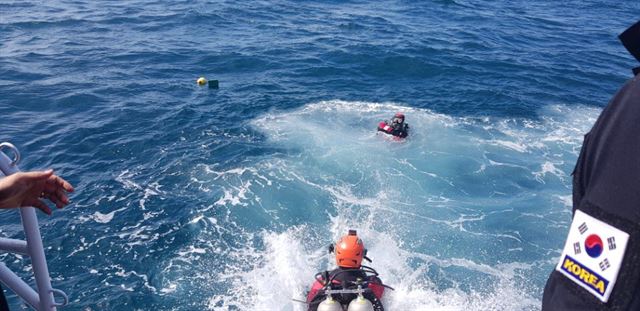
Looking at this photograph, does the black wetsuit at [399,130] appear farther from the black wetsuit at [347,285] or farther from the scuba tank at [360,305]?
the scuba tank at [360,305]

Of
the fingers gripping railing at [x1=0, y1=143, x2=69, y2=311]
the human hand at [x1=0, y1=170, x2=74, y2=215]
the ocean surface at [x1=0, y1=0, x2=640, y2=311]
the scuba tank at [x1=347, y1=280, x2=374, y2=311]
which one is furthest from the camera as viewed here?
the ocean surface at [x1=0, y1=0, x2=640, y2=311]

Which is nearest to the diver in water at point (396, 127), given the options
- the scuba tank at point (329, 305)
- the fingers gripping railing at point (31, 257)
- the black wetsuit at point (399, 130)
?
the black wetsuit at point (399, 130)

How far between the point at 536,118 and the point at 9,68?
80.8 ft

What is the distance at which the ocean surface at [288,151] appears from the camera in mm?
10805

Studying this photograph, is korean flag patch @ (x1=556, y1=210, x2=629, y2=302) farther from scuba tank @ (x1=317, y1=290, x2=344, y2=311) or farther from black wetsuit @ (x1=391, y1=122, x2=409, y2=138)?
black wetsuit @ (x1=391, y1=122, x2=409, y2=138)

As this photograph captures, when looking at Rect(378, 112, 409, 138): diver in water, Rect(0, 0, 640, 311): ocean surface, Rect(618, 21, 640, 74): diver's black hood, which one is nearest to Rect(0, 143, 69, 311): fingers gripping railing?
Rect(618, 21, 640, 74): diver's black hood

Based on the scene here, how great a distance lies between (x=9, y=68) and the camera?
70.3 ft

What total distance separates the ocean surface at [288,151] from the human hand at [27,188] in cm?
789

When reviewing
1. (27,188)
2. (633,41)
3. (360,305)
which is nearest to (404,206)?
(360,305)

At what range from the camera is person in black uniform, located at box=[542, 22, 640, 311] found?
49.7 inches

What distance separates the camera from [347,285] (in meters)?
7.63

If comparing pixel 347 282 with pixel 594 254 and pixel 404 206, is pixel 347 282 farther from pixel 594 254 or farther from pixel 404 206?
pixel 594 254

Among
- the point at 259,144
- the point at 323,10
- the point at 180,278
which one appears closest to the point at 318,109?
the point at 259,144

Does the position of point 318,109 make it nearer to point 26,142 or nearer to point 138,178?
point 138,178
